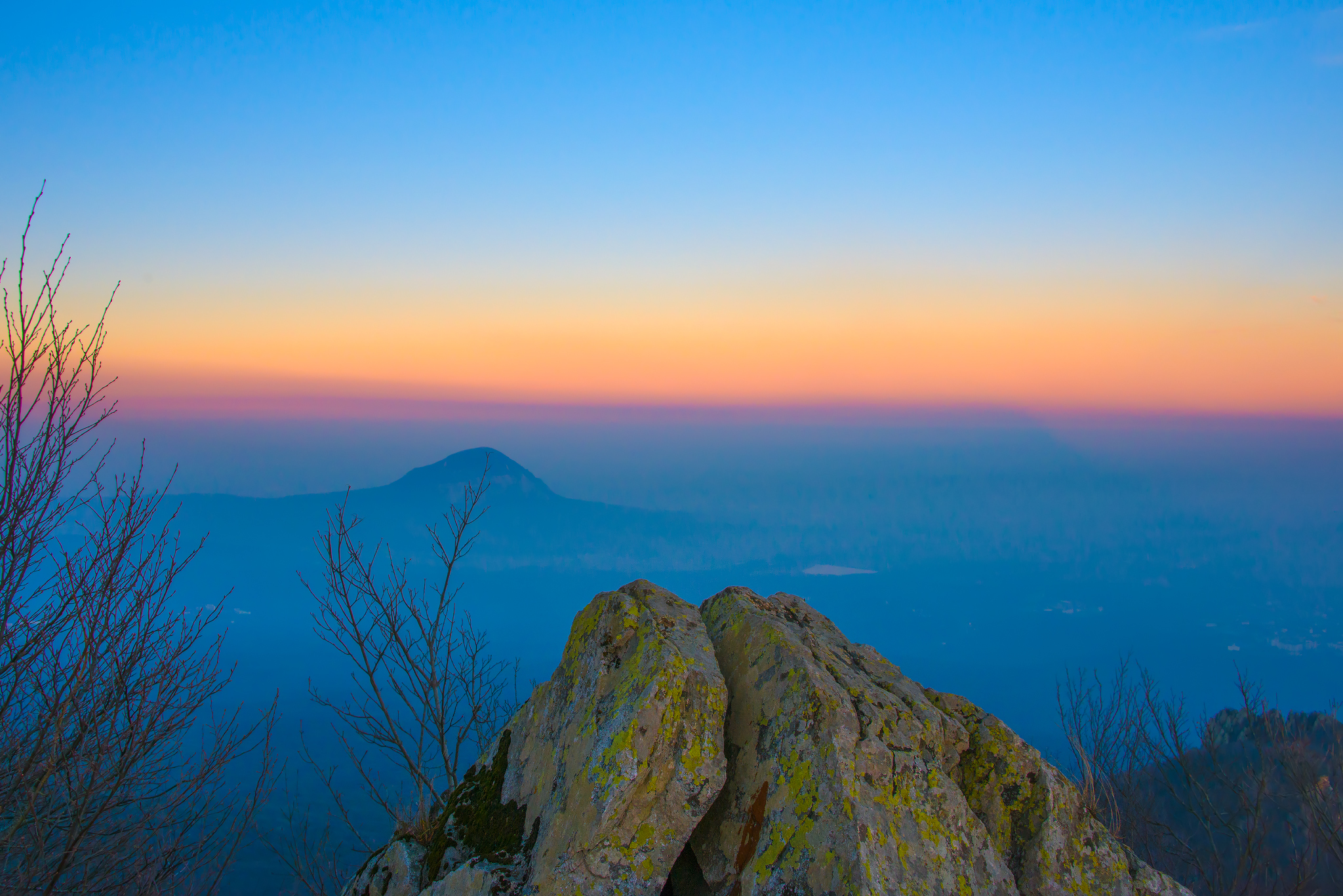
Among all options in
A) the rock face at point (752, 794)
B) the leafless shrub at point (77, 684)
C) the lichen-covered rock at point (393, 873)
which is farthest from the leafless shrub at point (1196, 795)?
the leafless shrub at point (77, 684)

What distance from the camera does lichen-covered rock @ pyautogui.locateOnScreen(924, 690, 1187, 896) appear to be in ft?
20.4

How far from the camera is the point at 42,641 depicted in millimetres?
8430

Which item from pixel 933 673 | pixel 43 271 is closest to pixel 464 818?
pixel 43 271

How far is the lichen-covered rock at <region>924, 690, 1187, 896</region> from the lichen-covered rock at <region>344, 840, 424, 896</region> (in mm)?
5257

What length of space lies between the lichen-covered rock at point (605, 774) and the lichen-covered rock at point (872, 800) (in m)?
0.34

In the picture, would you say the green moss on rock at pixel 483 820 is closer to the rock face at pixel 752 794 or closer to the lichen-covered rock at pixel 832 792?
the rock face at pixel 752 794

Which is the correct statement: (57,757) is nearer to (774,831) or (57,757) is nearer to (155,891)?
(155,891)

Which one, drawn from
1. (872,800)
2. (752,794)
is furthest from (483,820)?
(872,800)

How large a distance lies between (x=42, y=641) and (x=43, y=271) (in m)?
4.16

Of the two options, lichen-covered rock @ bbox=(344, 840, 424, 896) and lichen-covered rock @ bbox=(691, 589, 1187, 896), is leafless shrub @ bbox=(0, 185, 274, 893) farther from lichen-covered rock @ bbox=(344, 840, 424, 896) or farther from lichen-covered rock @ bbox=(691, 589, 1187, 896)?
lichen-covered rock @ bbox=(691, 589, 1187, 896)

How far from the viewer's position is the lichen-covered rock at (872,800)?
18.1 feet

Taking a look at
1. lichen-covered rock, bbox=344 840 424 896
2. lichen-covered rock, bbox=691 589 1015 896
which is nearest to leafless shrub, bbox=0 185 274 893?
lichen-covered rock, bbox=344 840 424 896

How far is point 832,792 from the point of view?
5.64m

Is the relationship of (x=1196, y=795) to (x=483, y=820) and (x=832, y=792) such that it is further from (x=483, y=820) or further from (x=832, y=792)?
(x=483, y=820)
